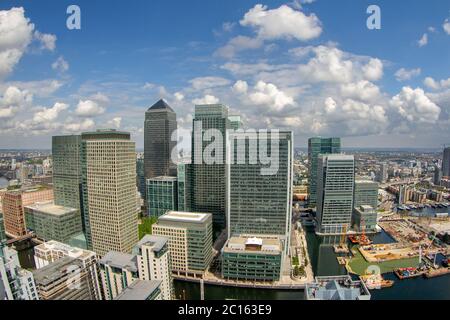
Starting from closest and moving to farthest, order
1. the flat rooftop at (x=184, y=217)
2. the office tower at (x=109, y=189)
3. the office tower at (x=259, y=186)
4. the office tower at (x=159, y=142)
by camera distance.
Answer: the flat rooftop at (x=184, y=217), the office tower at (x=109, y=189), the office tower at (x=259, y=186), the office tower at (x=159, y=142)

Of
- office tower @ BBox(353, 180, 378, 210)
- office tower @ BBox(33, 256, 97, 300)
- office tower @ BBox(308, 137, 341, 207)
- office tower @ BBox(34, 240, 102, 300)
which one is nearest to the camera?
office tower @ BBox(33, 256, 97, 300)

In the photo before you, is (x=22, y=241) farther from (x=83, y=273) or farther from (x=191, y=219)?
→ (x=191, y=219)

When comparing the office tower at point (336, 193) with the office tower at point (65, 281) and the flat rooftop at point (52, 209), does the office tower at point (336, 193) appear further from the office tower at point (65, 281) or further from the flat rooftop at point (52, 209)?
the flat rooftop at point (52, 209)

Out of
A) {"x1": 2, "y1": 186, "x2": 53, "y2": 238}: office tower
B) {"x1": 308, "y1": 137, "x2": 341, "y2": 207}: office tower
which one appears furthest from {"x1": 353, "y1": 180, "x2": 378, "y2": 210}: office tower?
{"x1": 2, "y1": 186, "x2": 53, "y2": 238}: office tower

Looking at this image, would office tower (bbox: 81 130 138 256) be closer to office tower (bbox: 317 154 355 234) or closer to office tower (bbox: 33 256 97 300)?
office tower (bbox: 33 256 97 300)

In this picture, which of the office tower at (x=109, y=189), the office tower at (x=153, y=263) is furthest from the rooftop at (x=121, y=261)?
the office tower at (x=109, y=189)
